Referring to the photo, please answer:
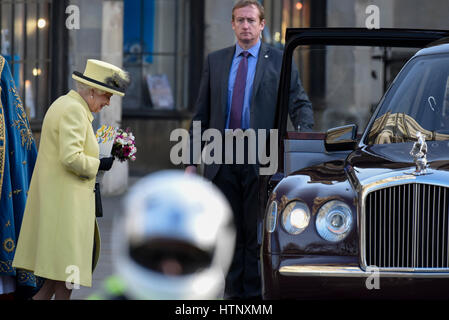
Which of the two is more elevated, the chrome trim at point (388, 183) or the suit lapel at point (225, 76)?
the suit lapel at point (225, 76)

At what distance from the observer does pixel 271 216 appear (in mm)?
4949

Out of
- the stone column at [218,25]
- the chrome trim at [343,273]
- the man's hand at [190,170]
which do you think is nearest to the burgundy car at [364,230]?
the chrome trim at [343,273]

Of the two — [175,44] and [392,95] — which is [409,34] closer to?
[392,95]

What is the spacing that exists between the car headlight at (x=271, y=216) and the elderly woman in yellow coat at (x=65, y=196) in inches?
45.7

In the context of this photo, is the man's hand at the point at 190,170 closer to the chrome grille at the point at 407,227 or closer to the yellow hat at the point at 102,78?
the yellow hat at the point at 102,78

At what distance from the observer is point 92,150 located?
5.66m

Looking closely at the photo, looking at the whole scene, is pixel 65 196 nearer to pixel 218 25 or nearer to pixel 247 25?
pixel 247 25

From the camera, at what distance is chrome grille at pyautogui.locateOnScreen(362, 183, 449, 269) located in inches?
183

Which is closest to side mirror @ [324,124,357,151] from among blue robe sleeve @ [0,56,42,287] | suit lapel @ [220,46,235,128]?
suit lapel @ [220,46,235,128]

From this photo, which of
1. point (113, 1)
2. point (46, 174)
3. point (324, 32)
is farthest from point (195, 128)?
point (113, 1)

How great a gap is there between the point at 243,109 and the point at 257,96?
134mm

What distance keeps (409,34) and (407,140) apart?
103cm

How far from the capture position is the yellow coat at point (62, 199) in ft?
18.3

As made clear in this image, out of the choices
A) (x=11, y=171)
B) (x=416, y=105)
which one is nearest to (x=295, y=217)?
(x=416, y=105)
